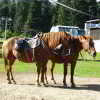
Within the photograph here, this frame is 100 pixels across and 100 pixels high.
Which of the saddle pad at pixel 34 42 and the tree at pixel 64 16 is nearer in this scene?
the saddle pad at pixel 34 42

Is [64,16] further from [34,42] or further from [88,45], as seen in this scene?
[88,45]

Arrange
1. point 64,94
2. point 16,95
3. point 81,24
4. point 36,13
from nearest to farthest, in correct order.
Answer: point 16,95, point 64,94, point 81,24, point 36,13

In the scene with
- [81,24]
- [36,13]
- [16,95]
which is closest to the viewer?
[16,95]

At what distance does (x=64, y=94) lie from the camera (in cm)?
780

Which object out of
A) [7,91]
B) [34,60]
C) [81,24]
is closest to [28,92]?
[7,91]

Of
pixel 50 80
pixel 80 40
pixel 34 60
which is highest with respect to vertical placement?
pixel 80 40

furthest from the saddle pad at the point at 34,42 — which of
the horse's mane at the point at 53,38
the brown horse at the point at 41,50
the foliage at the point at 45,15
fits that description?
the foliage at the point at 45,15

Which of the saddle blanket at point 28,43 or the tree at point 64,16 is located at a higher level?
the tree at point 64,16

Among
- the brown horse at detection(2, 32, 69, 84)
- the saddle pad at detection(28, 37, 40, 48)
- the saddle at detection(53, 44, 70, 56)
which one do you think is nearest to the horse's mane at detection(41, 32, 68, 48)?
the brown horse at detection(2, 32, 69, 84)

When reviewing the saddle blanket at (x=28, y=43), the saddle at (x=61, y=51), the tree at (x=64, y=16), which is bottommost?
the saddle at (x=61, y=51)

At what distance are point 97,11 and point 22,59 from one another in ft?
234

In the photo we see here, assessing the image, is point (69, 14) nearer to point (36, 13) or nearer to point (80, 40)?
point (36, 13)

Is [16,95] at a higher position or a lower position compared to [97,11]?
lower

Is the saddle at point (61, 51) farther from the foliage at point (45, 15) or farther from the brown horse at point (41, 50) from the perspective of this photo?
the foliage at point (45, 15)
